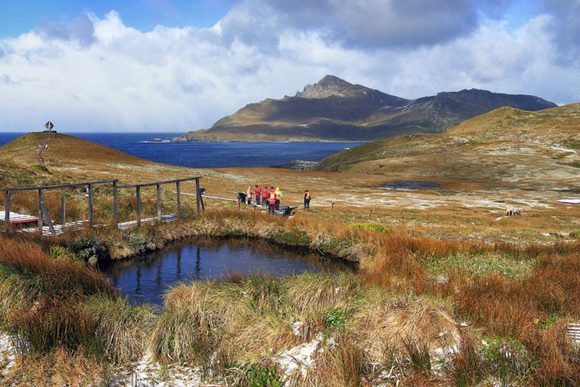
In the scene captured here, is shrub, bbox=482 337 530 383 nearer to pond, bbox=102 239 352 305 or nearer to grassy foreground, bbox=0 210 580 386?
grassy foreground, bbox=0 210 580 386

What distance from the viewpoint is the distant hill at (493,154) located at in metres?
93.1

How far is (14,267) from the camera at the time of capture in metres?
13.6

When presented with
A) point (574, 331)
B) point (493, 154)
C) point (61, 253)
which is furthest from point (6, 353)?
point (493, 154)

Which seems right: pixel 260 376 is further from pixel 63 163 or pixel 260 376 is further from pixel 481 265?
pixel 63 163

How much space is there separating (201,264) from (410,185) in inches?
2420

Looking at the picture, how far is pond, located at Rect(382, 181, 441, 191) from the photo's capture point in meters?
76.1

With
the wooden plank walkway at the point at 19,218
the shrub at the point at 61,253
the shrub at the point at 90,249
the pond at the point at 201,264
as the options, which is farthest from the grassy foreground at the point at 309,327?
the wooden plank walkway at the point at 19,218

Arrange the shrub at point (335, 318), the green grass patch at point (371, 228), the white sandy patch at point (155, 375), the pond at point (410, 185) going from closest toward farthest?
the white sandy patch at point (155, 375) → the shrub at point (335, 318) → the green grass patch at point (371, 228) → the pond at point (410, 185)

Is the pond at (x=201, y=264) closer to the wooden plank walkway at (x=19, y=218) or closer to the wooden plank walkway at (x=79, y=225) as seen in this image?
the wooden plank walkway at (x=79, y=225)

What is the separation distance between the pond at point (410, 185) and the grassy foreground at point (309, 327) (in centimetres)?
6030

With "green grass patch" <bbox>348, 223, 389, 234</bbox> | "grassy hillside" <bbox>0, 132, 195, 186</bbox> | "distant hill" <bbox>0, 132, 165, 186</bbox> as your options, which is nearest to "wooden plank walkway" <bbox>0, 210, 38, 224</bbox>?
"distant hill" <bbox>0, 132, 165, 186</bbox>

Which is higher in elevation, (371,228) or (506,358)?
(506,358)

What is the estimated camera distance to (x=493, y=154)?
11656 centimetres

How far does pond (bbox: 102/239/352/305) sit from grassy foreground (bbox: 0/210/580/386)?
174 inches
